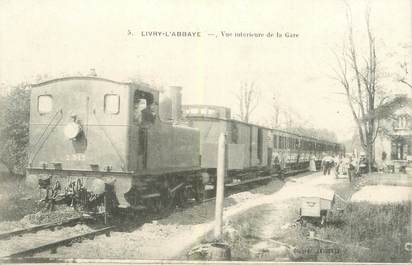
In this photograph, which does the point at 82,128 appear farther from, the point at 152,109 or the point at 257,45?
the point at 257,45

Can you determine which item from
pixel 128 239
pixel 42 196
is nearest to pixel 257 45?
pixel 128 239

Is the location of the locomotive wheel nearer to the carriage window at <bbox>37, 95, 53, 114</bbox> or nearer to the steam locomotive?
the steam locomotive

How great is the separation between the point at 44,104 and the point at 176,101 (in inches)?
152

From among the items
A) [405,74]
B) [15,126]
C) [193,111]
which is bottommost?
[15,126]

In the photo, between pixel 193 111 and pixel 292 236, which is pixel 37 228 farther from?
pixel 193 111

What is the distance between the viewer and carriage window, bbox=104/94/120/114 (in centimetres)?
808

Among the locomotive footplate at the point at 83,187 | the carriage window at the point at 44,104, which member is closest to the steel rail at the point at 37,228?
the locomotive footplate at the point at 83,187

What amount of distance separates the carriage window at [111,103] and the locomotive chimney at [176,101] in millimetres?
3223

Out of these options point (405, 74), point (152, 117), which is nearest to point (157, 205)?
point (152, 117)

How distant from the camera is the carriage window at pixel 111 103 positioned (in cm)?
808

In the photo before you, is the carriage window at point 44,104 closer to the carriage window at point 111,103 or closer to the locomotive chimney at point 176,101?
the carriage window at point 111,103

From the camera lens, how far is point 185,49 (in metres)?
7.72

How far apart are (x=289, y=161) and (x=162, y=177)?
1428 centimetres

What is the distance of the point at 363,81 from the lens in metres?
13.4
